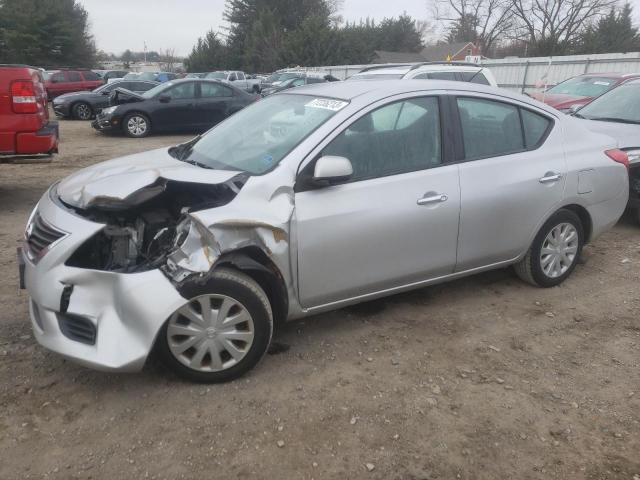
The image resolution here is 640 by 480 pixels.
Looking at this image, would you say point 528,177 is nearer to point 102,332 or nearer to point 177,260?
point 177,260

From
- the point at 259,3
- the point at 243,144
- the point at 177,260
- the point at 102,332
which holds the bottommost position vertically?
the point at 102,332

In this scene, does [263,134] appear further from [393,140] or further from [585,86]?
[585,86]

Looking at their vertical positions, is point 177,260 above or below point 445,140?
below

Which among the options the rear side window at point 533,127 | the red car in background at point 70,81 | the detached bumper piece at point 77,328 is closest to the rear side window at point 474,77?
the rear side window at point 533,127

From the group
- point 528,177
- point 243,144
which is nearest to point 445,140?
point 528,177

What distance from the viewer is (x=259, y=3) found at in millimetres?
48812

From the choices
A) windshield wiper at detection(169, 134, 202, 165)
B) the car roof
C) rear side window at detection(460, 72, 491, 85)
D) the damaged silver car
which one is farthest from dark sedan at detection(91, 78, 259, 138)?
the damaged silver car

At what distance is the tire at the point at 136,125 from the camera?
1332 cm

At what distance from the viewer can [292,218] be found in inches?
119

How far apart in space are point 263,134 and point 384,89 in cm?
88

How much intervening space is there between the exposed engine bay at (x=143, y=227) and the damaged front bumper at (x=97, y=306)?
8 centimetres

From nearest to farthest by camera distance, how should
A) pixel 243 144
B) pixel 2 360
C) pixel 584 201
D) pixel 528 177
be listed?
pixel 2 360, pixel 243 144, pixel 528 177, pixel 584 201

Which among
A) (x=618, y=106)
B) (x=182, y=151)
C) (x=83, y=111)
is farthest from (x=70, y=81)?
(x=618, y=106)

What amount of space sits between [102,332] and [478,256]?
2585 millimetres
